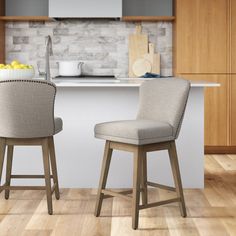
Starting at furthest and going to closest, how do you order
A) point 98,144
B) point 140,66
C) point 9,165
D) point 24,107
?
point 140,66, point 98,144, point 9,165, point 24,107

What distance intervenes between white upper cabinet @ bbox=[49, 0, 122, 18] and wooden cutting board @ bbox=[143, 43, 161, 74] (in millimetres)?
724

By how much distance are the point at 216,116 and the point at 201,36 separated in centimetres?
94

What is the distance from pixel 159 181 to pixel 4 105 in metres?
1.59

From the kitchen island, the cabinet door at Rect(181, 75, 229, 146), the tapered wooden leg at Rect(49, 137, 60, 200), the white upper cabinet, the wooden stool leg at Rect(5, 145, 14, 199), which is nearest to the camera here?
the tapered wooden leg at Rect(49, 137, 60, 200)

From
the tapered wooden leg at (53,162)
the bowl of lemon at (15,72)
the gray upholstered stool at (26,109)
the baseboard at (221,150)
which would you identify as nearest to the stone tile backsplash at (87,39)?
the baseboard at (221,150)

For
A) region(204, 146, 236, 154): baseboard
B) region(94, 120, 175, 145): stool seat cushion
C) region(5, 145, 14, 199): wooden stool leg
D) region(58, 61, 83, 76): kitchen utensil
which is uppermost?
region(58, 61, 83, 76): kitchen utensil

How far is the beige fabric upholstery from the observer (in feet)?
12.0

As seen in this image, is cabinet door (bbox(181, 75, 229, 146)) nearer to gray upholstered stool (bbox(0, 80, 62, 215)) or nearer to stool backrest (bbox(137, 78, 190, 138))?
stool backrest (bbox(137, 78, 190, 138))

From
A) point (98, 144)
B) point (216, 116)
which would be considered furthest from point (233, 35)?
point (98, 144)

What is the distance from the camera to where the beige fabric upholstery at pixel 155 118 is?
3.67 m

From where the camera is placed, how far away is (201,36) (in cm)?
670

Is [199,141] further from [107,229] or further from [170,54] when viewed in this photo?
[170,54]

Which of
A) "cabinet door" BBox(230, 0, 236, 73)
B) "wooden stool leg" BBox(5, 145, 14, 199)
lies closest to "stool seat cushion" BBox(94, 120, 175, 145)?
"wooden stool leg" BBox(5, 145, 14, 199)

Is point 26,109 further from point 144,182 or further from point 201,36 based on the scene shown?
point 201,36
